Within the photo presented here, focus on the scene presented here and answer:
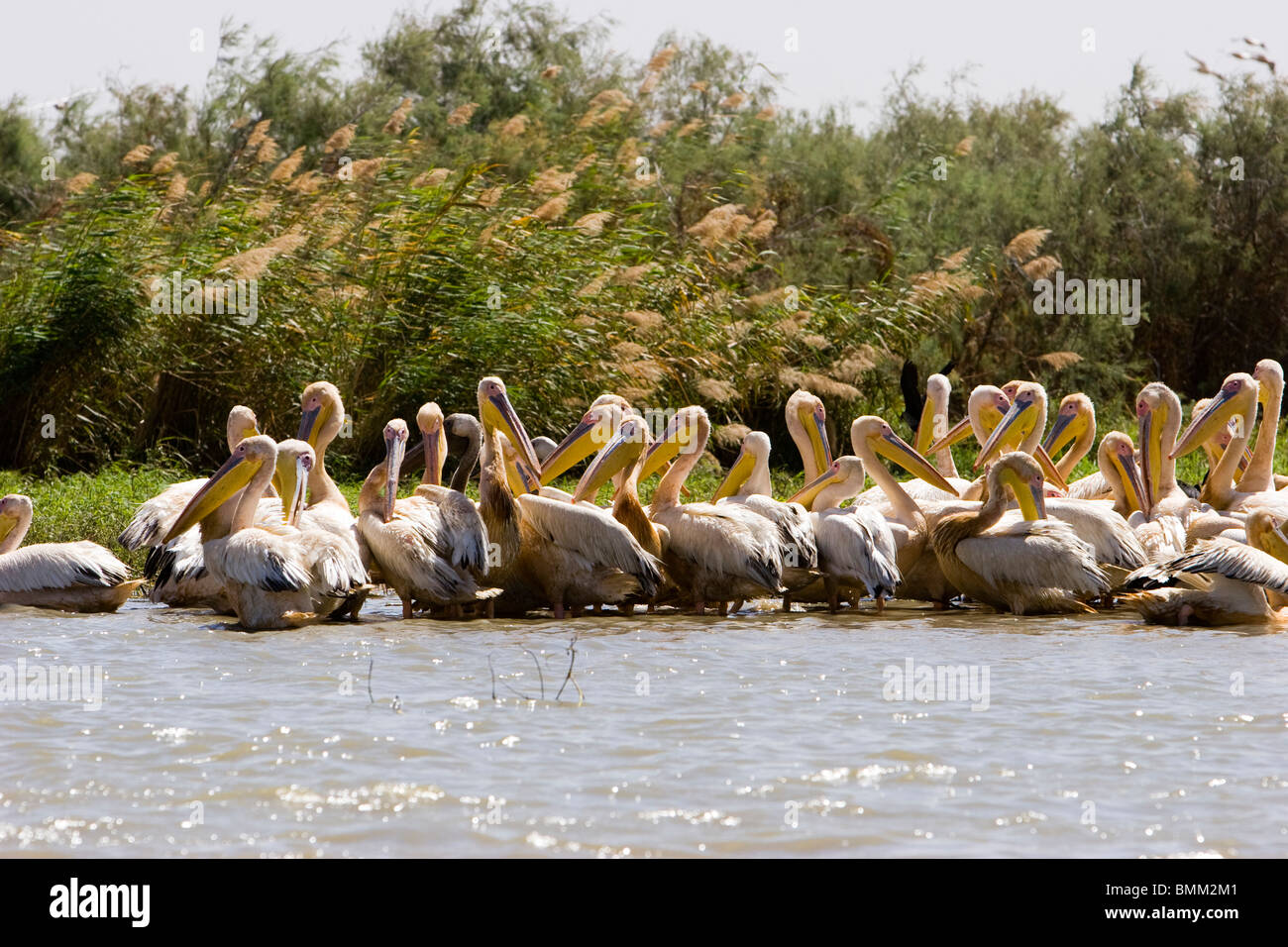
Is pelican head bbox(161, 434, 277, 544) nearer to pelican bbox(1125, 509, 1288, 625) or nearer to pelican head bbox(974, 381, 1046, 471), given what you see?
pelican bbox(1125, 509, 1288, 625)

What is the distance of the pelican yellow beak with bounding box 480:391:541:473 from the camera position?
7852 millimetres

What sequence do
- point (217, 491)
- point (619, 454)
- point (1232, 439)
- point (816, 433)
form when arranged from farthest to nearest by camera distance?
point (816, 433)
point (1232, 439)
point (619, 454)
point (217, 491)

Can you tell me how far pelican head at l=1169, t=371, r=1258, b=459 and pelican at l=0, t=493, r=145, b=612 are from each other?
520cm

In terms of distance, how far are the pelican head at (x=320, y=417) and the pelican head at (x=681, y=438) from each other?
1551 mm

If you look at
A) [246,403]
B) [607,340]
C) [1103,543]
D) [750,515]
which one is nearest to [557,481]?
[607,340]

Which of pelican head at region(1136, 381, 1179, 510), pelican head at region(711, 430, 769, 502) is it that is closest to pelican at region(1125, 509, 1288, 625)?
pelican head at region(1136, 381, 1179, 510)

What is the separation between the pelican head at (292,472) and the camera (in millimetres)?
7066

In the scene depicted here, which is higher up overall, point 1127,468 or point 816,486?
point 1127,468

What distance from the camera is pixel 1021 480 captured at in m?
7.48

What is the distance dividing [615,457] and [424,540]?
1.19m

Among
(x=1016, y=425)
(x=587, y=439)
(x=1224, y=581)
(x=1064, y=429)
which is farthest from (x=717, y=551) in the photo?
(x=1064, y=429)

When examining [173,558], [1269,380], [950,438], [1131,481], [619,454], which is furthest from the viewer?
[950,438]

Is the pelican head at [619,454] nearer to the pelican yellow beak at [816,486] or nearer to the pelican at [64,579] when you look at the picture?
the pelican yellow beak at [816,486]

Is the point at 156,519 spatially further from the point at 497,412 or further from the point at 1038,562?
the point at 1038,562
